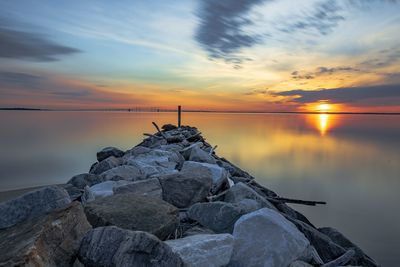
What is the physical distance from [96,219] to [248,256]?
179cm

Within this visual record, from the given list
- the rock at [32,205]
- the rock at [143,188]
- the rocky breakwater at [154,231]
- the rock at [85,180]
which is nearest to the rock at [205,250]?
the rocky breakwater at [154,231]

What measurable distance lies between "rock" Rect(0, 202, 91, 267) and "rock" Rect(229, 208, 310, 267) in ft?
5.65

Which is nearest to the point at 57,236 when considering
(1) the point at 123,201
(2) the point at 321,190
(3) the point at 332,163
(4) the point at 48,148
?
(1) the point at 123,201

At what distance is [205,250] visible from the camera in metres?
3.29

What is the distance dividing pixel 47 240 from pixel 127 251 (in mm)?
737

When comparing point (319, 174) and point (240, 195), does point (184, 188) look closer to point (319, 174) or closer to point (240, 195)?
point (240, 195)

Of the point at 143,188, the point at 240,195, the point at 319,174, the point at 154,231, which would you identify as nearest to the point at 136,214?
the point at 154,231

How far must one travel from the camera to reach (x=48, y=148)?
2498 cm

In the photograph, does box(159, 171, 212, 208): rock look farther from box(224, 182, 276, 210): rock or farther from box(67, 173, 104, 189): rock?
box(67, 173, 104, 189): rock

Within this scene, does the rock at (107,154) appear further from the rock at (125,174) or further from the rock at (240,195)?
the rock at (240,195)

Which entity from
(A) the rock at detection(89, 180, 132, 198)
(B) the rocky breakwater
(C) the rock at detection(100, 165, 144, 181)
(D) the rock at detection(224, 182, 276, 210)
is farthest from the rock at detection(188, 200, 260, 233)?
(C) the rock at detection(100, 165, 144, 181)

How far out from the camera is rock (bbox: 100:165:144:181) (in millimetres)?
6574

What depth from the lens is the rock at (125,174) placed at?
21.6 feet

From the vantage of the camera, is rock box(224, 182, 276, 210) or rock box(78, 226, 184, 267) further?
rock box(224, 182, 276, 210)
